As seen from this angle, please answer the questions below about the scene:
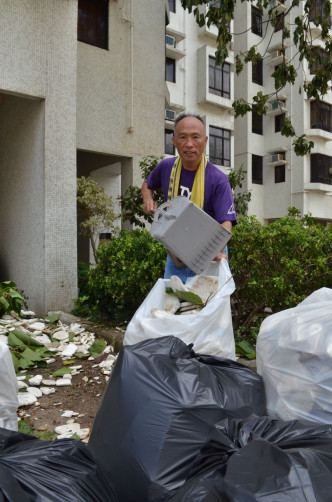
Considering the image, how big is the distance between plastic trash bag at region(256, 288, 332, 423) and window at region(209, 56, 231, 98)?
17.8 metres

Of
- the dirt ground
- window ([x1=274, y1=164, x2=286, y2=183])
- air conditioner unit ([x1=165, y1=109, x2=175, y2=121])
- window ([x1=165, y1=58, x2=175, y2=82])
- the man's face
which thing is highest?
window ([x1=165, y1=58, x2=175, y2=82])

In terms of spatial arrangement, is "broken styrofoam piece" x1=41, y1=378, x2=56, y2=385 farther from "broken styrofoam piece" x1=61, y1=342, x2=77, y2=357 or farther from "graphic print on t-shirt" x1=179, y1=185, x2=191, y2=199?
"graphic print on t-shirt" x1=179, y1=185, x2=191, y2=199

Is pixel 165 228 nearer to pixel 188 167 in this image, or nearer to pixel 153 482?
pixel 188 167

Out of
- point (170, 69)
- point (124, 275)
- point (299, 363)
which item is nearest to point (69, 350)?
point (124, 275)

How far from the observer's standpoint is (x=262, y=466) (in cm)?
92

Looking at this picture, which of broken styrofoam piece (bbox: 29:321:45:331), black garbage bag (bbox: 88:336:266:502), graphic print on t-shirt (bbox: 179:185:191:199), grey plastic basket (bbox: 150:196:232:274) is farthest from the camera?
broken styrofoam piece (bbox: 29:321:45:331)

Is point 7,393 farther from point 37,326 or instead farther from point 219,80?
point 219,80

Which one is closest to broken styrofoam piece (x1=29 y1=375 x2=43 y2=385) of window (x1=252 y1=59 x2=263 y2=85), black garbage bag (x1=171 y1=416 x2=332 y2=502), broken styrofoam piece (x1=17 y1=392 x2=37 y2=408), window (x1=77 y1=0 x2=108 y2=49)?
broken styrofoam piece (x1=17 y1=392 x2=37 y2=408)

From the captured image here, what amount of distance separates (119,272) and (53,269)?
108 cm

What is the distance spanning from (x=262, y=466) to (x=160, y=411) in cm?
56

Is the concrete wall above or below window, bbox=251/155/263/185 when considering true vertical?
below

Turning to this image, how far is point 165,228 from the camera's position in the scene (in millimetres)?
2363

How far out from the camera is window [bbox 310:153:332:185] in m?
20.6

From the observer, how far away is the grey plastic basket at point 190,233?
231cm
